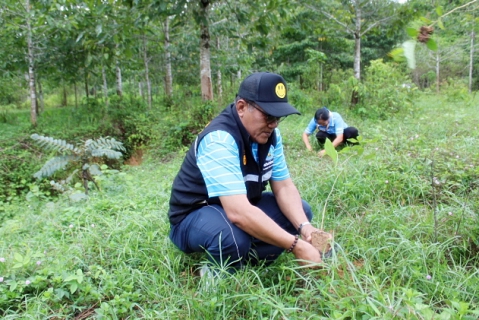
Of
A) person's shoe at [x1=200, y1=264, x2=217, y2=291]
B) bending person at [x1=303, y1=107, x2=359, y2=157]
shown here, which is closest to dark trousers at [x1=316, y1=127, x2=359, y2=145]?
bending person at [x1=303, y1=107, x2=359, y2=157]

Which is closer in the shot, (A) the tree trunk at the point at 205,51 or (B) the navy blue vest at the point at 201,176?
(B) the navy blue vest at the point at 201,176

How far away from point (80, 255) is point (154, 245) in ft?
1.41

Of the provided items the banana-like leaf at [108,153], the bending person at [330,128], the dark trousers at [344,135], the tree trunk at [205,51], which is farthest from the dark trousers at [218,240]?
the tree trunk at [205,51]

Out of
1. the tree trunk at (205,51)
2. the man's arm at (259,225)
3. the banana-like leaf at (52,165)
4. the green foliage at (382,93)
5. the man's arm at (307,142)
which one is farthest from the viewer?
the green foliage at (382,93)

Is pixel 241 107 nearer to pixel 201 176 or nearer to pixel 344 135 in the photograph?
pixel 201 176

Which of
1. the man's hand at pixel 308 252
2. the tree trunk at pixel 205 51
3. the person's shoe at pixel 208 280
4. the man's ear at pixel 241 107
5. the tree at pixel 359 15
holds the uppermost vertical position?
the tree at pixel 359 15

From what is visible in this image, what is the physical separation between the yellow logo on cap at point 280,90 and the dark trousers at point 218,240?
0.68 m

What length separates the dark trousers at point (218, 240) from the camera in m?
1.72

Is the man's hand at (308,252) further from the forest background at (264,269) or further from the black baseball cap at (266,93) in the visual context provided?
the black baseball cap at (266,93)

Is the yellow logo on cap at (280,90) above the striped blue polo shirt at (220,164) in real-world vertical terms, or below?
above

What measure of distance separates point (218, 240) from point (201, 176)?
351mm

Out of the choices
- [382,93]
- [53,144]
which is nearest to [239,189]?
[53,144]

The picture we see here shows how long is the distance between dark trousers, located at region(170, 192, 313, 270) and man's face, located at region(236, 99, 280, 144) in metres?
0.45

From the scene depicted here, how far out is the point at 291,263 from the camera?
184 cm
